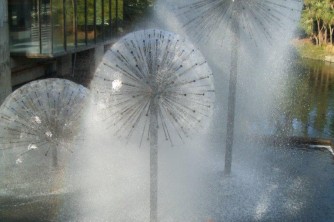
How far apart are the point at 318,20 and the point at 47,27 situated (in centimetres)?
2813

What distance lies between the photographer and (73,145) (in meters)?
12.1

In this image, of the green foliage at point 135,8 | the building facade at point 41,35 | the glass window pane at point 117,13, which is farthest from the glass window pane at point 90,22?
the green foliage at point 135,8

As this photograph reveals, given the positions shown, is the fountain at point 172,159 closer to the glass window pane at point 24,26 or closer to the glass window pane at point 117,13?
the glass window pane at point 24,26

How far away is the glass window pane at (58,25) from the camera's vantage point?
699 inches

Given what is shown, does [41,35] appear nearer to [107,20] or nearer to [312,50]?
[107,20]

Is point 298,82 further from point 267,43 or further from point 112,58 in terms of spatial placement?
point 112,58

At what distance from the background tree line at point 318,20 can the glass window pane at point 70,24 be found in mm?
24603

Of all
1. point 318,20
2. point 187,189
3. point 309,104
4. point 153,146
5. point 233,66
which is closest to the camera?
point 153,146

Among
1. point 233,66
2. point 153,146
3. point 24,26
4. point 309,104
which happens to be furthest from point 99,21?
point 153,146

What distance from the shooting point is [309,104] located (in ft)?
74.5

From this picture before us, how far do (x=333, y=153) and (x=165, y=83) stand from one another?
27.0ft

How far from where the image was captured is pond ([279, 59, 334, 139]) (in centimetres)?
1841

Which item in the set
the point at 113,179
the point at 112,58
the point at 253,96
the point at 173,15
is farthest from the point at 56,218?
the point at 173,15

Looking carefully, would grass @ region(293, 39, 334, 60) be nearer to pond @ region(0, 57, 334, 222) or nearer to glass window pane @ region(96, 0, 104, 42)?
glass window pane @ region(96, 0, 104, 42)
